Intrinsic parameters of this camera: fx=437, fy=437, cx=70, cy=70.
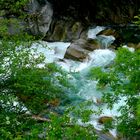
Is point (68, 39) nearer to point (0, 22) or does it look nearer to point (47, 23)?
point (47, 23)

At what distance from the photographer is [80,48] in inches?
912

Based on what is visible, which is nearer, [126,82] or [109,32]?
[126,82]

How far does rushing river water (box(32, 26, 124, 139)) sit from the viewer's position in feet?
56.5

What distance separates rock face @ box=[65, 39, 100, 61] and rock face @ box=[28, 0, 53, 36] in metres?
2.02

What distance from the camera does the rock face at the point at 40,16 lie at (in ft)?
78.5

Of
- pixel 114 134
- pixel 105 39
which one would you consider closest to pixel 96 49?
pixel 105 39

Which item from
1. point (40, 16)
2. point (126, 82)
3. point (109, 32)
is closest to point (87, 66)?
point (40, 16)

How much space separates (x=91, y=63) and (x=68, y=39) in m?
3.44

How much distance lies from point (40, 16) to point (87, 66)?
468 centimetres

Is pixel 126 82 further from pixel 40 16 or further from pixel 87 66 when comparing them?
pixel 40 16

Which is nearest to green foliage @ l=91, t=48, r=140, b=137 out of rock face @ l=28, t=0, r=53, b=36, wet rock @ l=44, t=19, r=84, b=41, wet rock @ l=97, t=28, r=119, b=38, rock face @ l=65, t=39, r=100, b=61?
rock face @ l=65, t=39, r=100, b=61

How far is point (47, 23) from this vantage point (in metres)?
24.8

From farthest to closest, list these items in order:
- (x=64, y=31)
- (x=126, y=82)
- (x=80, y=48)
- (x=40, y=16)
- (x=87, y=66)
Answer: (x=64, y=31) → (x=40, y=16) → (x=80, y=48) → (x=87, y=66) → (x=126, y=82)

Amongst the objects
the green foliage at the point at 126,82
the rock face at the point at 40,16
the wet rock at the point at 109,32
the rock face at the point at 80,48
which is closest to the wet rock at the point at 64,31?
the rock face at the point at 40,16
